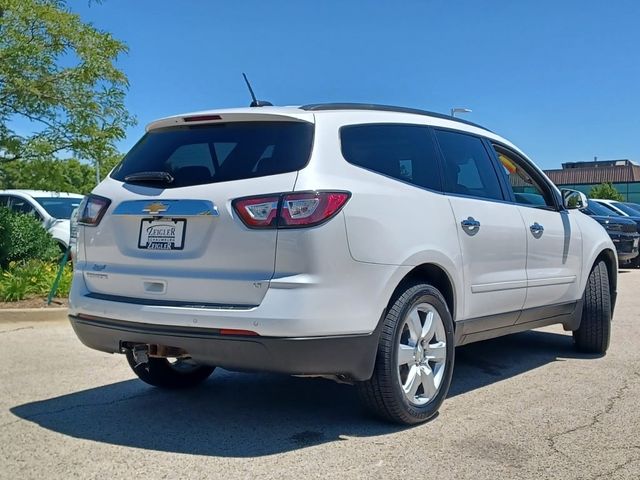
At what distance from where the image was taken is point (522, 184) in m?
5.85

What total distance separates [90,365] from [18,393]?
964 mm

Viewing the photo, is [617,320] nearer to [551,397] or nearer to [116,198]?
[551,397]

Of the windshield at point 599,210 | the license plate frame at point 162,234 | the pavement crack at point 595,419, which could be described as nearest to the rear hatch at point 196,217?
the license plate frame at point 162,234

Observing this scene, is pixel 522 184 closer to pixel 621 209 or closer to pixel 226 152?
pixel 226 152

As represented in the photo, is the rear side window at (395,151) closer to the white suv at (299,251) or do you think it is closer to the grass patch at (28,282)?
the white suv at (299,251)

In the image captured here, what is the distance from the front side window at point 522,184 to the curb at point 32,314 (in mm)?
5417

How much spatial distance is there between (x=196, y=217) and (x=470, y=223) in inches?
72.5

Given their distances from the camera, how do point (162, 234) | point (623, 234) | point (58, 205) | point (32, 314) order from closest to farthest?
point (162, 234), point (32, 314), point (58, 205), point (623, 234)

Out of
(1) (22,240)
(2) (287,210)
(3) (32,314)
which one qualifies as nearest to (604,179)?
(1) (22,240)

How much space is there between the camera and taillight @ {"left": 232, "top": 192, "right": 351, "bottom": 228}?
3.64 meters

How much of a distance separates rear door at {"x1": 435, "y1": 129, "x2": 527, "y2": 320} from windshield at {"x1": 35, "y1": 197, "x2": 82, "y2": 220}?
9.29 m

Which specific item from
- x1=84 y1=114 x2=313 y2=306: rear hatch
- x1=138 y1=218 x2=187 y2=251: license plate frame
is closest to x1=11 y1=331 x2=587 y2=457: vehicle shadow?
x1=84 y1=114 x2=313 y2=306: rear hatch

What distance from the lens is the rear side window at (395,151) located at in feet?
13.6

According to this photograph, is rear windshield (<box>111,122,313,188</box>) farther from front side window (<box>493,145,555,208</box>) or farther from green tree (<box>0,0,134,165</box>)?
green tree (<box>0,0,134,165</box>)
